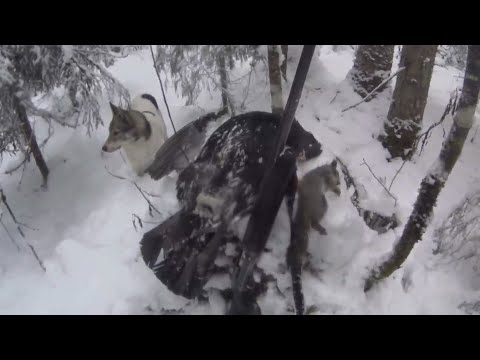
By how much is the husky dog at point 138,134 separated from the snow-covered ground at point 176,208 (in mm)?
397

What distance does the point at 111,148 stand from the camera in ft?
17.8

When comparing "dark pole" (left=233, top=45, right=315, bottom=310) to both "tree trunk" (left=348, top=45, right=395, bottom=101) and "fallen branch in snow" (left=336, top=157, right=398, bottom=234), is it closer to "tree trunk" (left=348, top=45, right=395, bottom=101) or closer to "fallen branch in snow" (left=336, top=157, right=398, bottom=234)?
"fallen branch in snow" (left=336, top=157, right=398, bottom=234)

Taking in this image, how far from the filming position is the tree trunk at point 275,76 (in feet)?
17.4

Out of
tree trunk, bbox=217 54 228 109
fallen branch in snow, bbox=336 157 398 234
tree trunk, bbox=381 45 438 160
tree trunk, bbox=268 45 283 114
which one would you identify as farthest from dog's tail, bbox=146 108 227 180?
tree trunk, bbox=381 45 438 160

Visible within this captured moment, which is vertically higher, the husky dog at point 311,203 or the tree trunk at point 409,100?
the tree trunk at point 409,100

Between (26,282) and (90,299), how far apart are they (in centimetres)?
134

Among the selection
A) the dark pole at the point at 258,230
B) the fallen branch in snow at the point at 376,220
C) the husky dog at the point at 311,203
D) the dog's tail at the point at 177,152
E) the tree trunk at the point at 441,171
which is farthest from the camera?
the dog's tail at the point at 177,152

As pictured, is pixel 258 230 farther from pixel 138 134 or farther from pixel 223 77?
pixel 223 77

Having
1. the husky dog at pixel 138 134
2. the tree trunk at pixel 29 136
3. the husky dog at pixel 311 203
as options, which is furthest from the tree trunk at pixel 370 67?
the tree trunk at pixel 29 136

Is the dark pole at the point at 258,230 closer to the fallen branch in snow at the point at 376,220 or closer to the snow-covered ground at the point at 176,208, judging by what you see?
the snow-covered ground at the point at 176,208

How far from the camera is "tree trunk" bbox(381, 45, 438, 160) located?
192 inches

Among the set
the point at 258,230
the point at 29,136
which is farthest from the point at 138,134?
the point at 258,230
